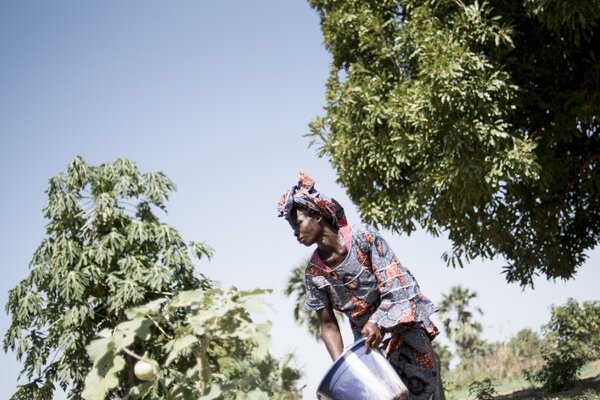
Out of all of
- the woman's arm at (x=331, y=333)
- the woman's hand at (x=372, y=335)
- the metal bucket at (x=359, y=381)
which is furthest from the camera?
the woman's arm at (x=331, y=333)

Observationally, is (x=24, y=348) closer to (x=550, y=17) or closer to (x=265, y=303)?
(x=550, y=17)

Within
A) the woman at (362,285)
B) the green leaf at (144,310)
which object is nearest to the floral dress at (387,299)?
the woman at (362,285)

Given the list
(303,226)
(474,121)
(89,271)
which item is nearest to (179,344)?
(303,226)

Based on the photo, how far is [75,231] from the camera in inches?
486

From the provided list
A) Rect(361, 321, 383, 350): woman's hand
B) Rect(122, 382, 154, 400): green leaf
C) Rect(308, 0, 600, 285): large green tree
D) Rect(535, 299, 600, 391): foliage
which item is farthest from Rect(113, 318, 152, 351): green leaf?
Rect(535, 299, 600, 391): foliage

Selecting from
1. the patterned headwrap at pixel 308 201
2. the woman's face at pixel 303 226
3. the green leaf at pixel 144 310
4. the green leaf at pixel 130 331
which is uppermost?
the patterned headwrap at pixel 308 201

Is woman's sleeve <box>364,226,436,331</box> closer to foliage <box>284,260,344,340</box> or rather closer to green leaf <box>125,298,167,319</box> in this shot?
green leaf <box>125,298,167,319</box>

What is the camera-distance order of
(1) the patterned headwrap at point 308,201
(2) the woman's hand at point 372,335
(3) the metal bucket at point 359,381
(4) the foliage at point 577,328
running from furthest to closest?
(4) the foliage at point 577,328 < (1) the patterned headwrap at point 308,201 < (2) the woman's hand at point 372,335 < (3) the metal bucket at point 359,381

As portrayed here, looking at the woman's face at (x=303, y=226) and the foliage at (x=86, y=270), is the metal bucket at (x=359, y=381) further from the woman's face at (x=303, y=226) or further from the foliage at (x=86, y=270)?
the foliage at (x=86, y=270)

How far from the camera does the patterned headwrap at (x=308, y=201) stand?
335cm

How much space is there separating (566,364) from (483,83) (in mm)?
Result: 5800

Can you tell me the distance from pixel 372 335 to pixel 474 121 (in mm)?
5989

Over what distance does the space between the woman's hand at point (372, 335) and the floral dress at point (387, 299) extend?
0.09 metres

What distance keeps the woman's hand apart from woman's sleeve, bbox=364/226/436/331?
0.26ft
